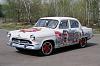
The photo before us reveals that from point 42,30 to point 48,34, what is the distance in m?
0.36

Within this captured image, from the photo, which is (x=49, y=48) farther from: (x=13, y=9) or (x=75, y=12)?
(x=13, y=9)

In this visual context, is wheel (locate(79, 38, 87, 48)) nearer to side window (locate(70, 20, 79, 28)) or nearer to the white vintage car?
the white vintage car

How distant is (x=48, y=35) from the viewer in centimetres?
1176

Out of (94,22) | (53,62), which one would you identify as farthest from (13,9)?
(53,62)

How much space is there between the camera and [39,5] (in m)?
42.8

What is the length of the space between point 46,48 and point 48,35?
1.85 ft

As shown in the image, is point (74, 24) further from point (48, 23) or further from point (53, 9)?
point (53, 9)

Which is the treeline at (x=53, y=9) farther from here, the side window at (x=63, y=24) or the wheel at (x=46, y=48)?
the wheel at (x=46, y=48)

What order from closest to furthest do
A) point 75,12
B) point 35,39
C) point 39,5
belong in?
1. point 35,39
2. point 75,12
3. point 39,5

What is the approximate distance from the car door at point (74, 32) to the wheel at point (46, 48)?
1372 mm

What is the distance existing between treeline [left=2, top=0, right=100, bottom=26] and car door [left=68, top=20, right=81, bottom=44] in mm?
18956

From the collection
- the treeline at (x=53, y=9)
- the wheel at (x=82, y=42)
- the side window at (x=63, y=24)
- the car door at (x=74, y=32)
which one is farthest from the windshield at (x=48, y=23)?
the treeline at (x=53, y=9)

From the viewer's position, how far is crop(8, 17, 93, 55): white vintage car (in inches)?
447

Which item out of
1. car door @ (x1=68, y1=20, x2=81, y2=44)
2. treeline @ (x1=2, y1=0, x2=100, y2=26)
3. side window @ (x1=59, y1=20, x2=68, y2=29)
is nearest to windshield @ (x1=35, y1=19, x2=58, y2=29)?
side window @ (x1=59, y1=20, x2=68, y2=29)
